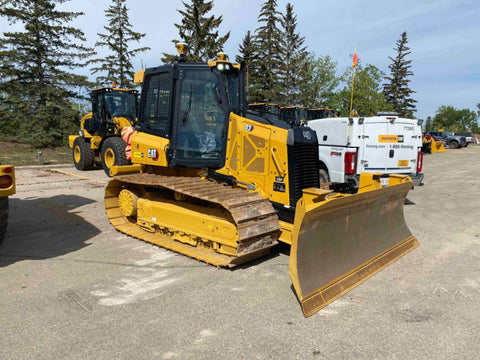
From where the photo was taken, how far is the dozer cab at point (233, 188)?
4.27m

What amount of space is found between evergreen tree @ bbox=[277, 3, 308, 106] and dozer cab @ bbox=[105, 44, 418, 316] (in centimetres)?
3077

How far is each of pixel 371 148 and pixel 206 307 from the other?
6.30m

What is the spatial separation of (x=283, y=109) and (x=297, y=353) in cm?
1935

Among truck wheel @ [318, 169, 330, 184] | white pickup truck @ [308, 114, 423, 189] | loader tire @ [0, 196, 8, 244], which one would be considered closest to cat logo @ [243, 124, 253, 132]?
loader tire @ [0, 196, 8, 244]

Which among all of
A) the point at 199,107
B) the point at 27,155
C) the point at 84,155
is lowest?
the point at 27,155

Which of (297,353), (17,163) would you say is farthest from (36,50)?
(297,353)

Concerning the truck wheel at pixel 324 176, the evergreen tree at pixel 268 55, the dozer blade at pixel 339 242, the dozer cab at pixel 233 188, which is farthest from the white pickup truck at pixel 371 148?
the evergreen tree at pixel 268 55

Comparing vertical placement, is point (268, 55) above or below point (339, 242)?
above

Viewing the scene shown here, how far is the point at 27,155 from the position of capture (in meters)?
17.8

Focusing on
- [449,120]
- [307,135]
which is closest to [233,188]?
[307,135]

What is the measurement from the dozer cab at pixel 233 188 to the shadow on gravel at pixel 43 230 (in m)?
0.90

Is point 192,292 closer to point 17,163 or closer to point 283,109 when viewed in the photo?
point 17,163

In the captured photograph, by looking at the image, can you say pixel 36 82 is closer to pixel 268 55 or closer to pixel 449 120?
pixel 268 55

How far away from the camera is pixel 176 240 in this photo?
5449 mm
